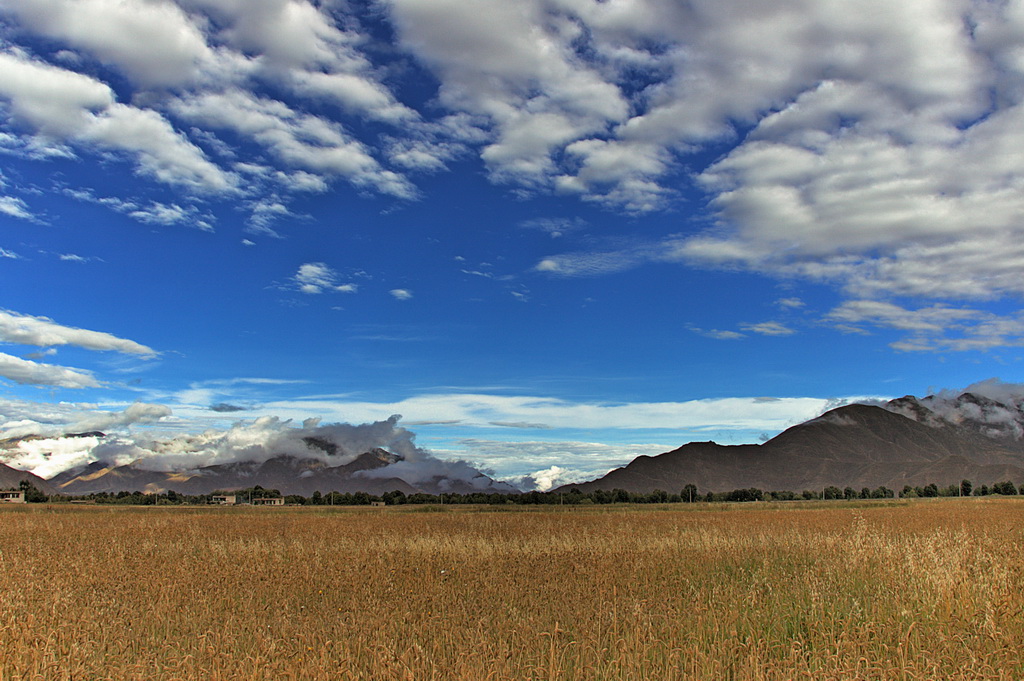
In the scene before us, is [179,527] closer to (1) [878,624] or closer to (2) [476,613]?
(2) [476,613]

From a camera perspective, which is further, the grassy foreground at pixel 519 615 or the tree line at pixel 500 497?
the tree line at pixel 500 497

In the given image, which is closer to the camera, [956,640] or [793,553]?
[956,640]

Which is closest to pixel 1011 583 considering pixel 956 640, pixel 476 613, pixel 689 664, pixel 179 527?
pixel 956 640

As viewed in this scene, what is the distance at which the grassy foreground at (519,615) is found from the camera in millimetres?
6617

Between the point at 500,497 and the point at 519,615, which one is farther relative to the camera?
the point at 500,497

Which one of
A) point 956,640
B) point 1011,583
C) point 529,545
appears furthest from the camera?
point 529,545

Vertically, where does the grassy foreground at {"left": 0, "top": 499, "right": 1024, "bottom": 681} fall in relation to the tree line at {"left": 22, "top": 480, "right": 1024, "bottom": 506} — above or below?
above

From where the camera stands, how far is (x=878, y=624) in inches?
326

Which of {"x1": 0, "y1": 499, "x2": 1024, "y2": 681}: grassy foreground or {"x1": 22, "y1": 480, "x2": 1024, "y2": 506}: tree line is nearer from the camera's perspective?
{"x1": 0, "y1": 499, "x2": 1024, "y2": 681}: grassy foreground

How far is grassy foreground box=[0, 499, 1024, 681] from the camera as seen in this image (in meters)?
6.62

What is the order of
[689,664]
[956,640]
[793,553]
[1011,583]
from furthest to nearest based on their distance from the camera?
[793,553]
[1011,583]
[956,640]
[689,664]

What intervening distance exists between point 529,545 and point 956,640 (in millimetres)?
10707

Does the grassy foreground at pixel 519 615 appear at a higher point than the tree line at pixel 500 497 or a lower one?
higher

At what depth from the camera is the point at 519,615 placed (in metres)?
8.42
